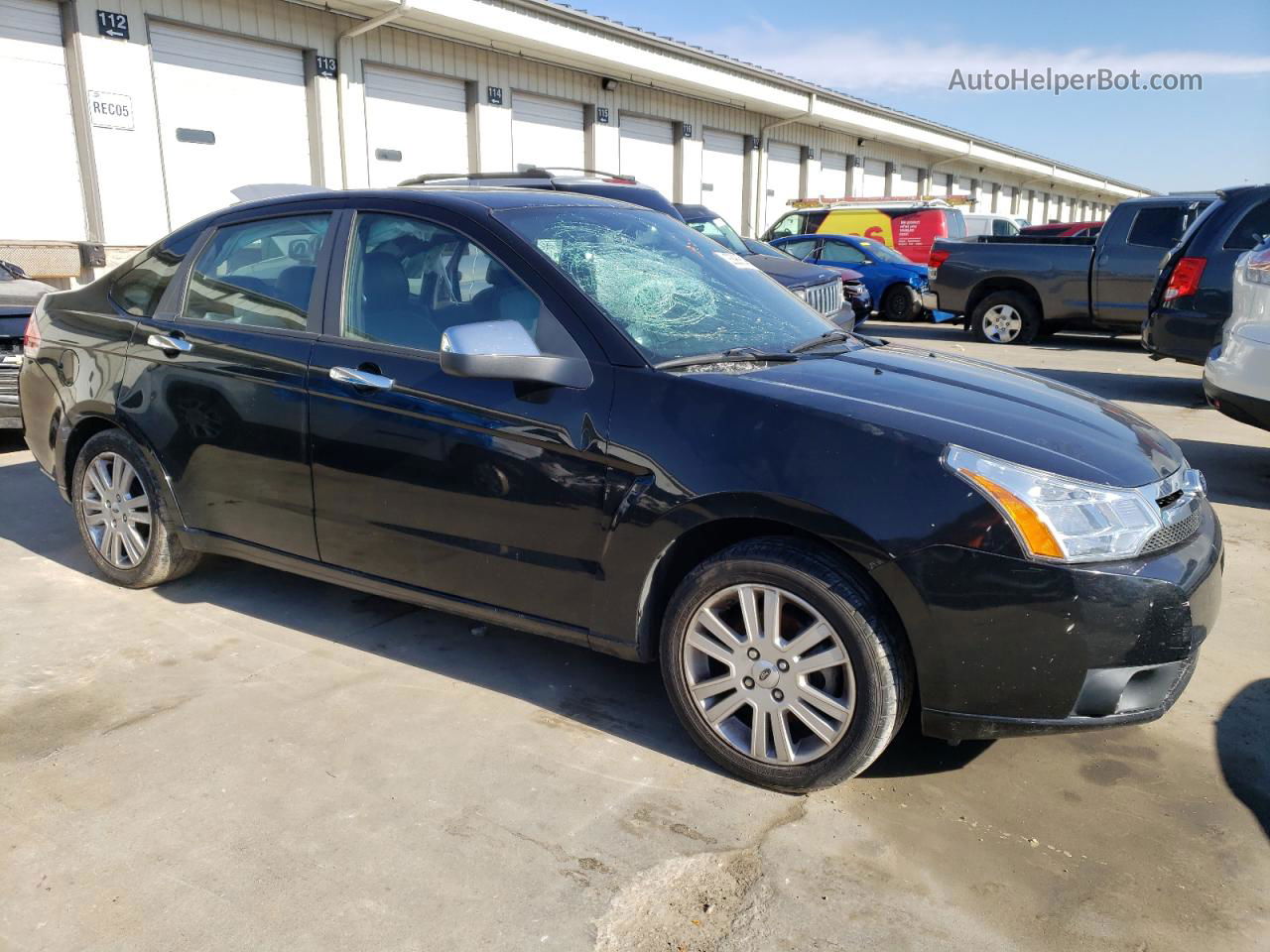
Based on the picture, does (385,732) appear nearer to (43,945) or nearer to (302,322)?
(43,945)

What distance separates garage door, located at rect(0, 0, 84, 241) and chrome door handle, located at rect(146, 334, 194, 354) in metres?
9.20

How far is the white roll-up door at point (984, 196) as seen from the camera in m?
40.8

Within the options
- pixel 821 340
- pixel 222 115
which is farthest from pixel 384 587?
pixel 222 115

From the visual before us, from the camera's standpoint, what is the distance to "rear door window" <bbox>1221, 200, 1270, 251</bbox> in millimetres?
7602

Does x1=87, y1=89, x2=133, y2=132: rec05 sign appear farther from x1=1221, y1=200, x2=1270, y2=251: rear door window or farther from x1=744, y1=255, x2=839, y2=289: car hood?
x1=1221, y1=200, x2=1270, y2=251: rear door window

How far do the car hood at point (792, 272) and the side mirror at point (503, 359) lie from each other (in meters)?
6.71

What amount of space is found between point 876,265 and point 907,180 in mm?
19001

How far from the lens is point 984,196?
41500mm

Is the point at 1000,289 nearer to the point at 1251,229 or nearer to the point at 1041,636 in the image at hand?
the point at 1251,229

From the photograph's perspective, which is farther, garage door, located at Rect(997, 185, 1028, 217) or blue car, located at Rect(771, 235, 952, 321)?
garage door, located at Rect(997, 185, 1028, 217)

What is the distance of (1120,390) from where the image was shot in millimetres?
9555

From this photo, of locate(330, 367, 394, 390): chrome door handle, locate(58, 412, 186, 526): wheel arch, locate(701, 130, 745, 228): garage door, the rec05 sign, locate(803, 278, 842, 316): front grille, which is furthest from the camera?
locate(701, 130, 745, 228): garage door

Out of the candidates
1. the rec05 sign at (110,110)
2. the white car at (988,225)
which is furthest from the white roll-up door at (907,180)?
the rec05 sign at (110,110)

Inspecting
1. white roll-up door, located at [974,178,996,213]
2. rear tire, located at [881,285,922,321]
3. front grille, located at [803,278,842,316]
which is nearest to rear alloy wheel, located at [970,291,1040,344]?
rear tire, located at [881,285,922,321]
